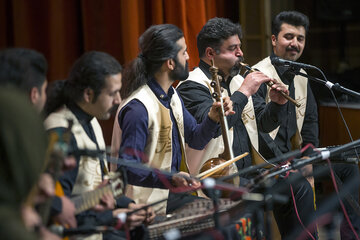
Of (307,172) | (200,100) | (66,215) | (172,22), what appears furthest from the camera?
A: (172,22)

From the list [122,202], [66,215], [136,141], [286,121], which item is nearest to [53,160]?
[66,215]

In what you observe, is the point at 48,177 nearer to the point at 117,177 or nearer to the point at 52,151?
the point at 52,151

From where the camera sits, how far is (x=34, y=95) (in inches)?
72.3

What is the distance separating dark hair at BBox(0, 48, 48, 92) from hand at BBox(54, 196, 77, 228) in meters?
0.40

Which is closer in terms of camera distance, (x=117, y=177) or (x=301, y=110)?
(x=117, y=177)

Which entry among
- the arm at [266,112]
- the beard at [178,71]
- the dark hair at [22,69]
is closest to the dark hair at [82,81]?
the dark hair at [22,69]

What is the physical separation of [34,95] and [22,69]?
4.1 inches

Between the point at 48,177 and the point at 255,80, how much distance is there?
1621 mm

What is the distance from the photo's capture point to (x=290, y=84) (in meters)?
3.57

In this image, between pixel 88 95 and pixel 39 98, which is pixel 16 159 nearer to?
pixel 39 98

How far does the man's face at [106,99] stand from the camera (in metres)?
2.22

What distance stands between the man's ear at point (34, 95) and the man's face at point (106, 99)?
0.40 meters

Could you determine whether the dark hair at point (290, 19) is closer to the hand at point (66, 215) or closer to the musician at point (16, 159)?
the hand at point (66, 215)

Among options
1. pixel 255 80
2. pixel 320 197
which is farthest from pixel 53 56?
pixel 320 197
